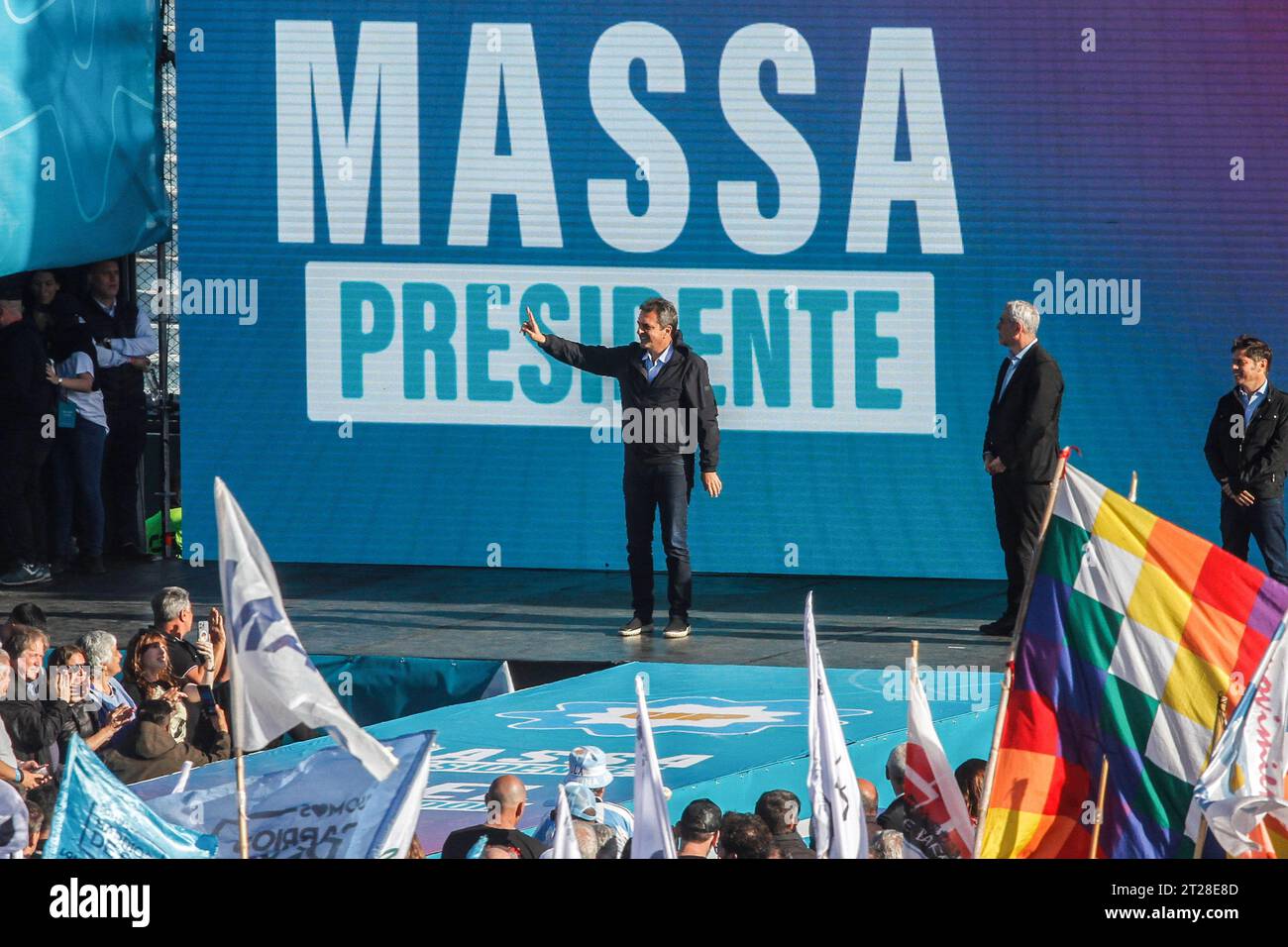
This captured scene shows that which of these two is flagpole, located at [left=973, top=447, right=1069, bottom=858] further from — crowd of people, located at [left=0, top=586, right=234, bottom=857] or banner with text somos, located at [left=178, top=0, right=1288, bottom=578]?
banner with text somos, located at [left=178, top=0, right=1288, bottom=578]

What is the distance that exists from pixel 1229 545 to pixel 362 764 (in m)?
6.90

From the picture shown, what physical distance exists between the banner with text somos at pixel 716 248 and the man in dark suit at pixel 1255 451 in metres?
1.69

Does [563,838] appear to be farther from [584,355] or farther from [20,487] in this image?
[20,487]

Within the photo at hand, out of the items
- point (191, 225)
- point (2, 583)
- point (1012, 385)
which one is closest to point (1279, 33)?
point (1012, 385)

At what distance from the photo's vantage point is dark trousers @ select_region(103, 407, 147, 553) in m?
13.5

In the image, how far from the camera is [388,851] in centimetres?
523

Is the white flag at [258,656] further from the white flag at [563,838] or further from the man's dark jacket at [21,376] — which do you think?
the man's dark jacket at [21,376]


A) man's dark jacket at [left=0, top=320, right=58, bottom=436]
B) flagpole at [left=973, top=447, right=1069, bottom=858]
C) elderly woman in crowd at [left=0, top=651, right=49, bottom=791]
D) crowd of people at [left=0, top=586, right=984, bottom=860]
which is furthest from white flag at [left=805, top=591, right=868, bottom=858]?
man's dark jacket at [left=0, top=320, right=58, bottom=436]

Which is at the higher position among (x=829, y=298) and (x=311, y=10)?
(x=311, y=10)

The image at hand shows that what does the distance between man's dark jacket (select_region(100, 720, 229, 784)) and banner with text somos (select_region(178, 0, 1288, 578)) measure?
5.68m

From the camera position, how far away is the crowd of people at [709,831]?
6230 mm
